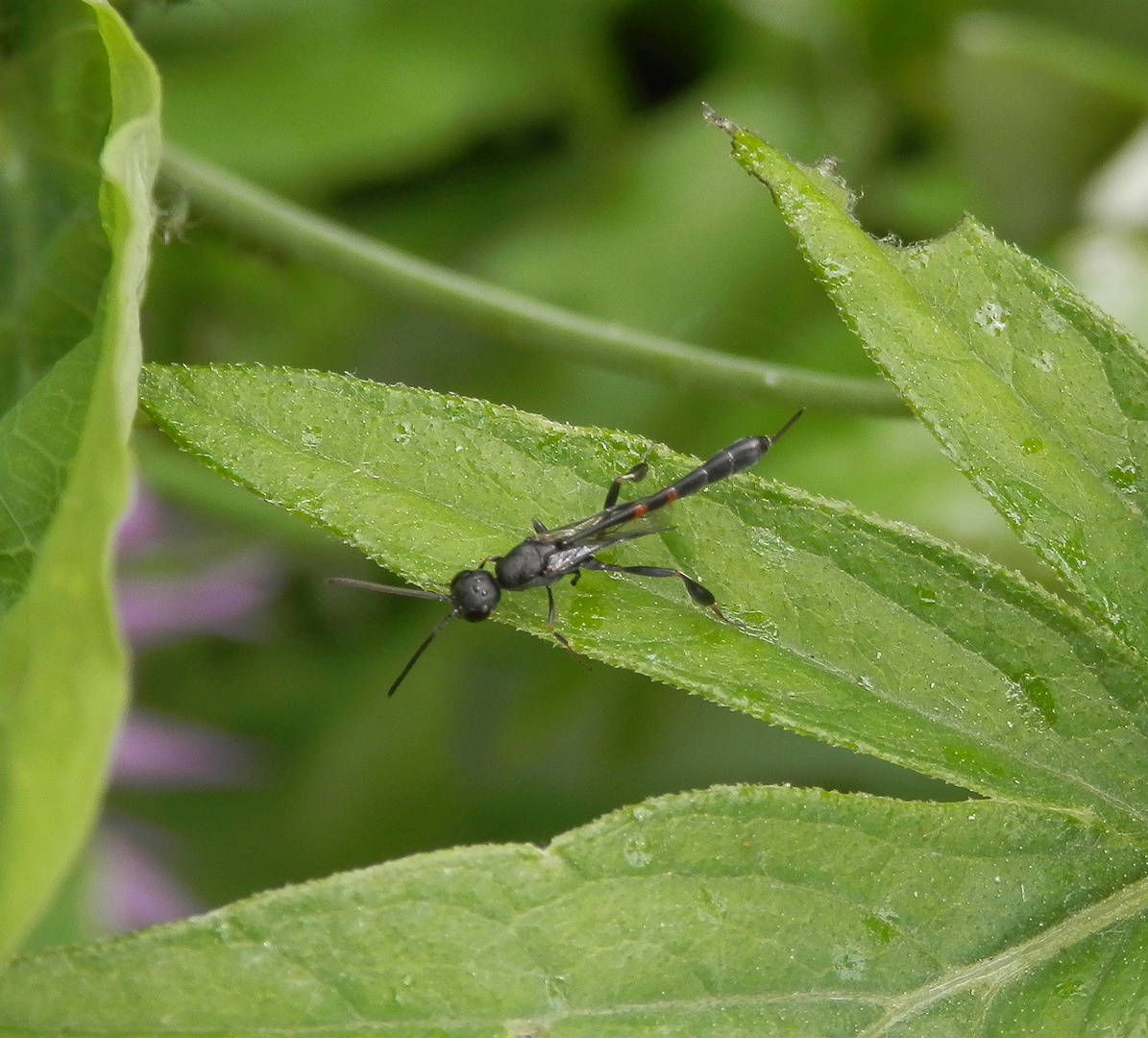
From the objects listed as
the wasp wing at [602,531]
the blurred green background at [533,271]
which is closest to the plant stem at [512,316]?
the wasp wing at [602,531]

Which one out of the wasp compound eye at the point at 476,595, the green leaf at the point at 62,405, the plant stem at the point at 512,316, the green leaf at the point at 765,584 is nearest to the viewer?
the green leaf at the point at 62,405

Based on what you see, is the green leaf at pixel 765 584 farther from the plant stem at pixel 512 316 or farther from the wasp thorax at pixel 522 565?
the plant stem at pixel 512 316

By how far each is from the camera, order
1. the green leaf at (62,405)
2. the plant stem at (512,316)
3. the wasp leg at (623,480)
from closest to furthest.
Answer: the green leaf at (62,405), the wasp leg at (623,480), the plant stem at (512,316)

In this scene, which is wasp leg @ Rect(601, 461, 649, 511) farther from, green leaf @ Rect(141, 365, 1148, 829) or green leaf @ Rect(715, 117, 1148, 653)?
green leaf @ Rect(715, 117, 1148, 653)

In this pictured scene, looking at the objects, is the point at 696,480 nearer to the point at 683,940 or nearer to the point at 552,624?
the point at 552,624

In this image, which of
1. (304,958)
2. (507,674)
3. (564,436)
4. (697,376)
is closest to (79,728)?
(304,958)

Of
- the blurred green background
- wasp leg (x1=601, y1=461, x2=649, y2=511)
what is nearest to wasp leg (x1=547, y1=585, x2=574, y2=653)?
wasp leg (x1=601, y1=461, x2=649, y2=511)
